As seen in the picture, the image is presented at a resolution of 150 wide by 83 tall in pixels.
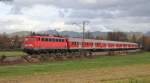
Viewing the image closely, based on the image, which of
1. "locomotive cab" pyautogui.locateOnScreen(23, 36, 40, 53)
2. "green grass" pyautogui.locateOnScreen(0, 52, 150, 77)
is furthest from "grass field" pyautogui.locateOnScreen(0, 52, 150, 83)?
"locomotive cab" pyautogui.locateOnScreen(23, 36, 40, 53)

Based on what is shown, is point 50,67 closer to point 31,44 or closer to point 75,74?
point 75,74

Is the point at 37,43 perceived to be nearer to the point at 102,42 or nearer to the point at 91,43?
the point at 91,43

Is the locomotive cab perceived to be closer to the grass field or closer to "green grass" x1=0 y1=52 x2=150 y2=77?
"green grass" x1=0 y1=52 x2=150 y2=77

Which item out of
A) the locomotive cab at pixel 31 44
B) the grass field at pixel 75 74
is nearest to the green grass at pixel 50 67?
the grass field at pixel 75 74

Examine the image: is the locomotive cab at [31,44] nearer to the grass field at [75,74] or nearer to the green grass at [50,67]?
the green grass at [50,67]

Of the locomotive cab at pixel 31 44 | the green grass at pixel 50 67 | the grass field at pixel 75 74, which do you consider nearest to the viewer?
the grass field at pixel 75 74

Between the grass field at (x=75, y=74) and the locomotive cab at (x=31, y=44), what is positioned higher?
the locomotive cab at (x=31, y=44)

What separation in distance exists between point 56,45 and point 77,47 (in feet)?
37.8

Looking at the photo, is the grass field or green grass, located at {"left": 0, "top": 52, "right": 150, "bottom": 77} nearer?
the grass field

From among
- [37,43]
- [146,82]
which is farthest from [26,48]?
[146,82]

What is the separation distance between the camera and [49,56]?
205 feet

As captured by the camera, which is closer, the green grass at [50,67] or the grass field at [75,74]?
the grass field at [75,74]

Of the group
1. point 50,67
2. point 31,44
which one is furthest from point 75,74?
point 31,44

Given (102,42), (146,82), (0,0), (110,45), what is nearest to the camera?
(146,82)
